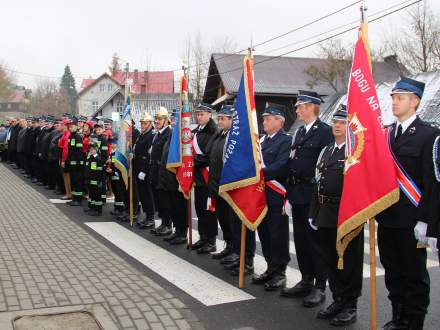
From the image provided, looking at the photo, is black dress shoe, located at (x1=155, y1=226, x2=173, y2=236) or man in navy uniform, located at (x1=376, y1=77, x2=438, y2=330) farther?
black dress shoe, located at (x1=155, y1=226, x2=173, y2=236)

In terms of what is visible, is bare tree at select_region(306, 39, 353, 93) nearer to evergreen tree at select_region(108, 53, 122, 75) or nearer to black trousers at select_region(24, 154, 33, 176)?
black trousers at select_region(24, 154, 33, 176)

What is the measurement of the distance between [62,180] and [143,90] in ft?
142

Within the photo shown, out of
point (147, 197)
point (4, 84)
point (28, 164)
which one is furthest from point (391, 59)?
point (4, 84)

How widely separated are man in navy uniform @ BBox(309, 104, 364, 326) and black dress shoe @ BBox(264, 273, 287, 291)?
921mm

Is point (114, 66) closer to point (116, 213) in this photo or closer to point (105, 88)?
point (105, 88)

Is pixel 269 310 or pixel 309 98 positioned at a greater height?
pixel 309 98

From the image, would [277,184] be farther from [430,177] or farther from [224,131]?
[430,177]

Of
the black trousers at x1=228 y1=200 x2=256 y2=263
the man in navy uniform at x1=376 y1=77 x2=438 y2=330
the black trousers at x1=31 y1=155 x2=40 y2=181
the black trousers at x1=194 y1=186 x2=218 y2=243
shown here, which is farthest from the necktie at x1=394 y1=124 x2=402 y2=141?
the black trousers at x1=31 y1=155 x2=40 y2=181

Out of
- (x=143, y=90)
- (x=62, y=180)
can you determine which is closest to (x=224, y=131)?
(x=62, y=180)

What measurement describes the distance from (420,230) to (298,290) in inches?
77.8

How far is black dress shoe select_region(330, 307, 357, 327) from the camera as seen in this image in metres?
4.62

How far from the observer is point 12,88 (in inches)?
2840

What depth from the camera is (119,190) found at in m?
10.4

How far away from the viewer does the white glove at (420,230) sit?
12.6 ft
